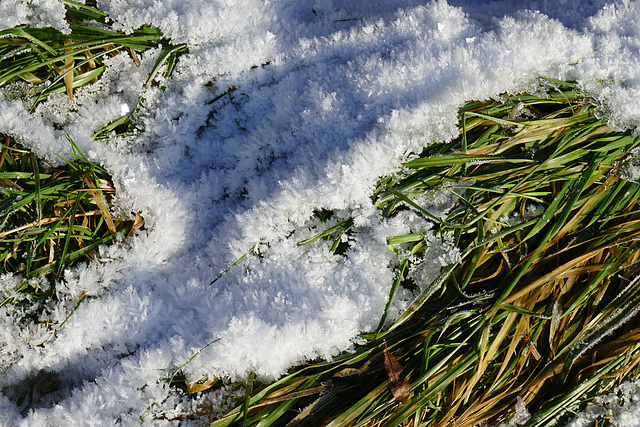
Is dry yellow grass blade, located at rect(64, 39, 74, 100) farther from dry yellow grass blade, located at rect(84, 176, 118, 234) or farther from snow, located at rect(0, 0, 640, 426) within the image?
dry yellow grass blade, located at rect(84, 176, 118, 234)

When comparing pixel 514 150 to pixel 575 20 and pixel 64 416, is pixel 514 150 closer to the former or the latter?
pixel 575 20

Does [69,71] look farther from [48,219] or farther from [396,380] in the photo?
[396,380]

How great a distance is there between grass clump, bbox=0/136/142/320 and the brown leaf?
92 cm

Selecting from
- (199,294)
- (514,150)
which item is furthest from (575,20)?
(199,294)

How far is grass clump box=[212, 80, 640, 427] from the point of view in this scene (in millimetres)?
1121

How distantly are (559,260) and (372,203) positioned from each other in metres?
0.63

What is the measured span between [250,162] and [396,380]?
32.3 inches

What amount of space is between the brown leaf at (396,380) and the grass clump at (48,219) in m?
0.92

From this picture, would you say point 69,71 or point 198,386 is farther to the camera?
point 69,71

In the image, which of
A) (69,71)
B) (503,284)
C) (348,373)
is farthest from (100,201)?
(503,284)

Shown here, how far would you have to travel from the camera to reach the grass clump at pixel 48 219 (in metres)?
1.18

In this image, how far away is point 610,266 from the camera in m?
1.17

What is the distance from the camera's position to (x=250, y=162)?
4.11 feet

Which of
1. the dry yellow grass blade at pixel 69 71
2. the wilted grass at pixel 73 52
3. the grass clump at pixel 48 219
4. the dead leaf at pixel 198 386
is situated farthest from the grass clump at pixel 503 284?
the dry yellow grass blade at pixel 69 71
